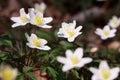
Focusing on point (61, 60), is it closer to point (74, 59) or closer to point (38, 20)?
point (74, 59)

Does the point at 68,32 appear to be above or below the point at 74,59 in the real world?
above

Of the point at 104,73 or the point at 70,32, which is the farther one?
the point at 70,32

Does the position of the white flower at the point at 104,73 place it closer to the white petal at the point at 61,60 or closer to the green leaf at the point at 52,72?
the white petal at the point at 61,60

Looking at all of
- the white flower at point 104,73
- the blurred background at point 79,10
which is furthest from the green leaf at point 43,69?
the blurred background at point 79,10

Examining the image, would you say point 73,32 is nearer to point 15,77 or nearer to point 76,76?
point 76,76

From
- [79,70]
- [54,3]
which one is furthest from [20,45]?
[54,3]

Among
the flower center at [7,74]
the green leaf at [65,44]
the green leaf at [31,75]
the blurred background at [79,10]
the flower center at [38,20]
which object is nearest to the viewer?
the flower center at [7,74]

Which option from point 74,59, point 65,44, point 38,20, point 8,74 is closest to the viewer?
point 8,74

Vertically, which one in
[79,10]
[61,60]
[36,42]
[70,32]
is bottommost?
[61,60]

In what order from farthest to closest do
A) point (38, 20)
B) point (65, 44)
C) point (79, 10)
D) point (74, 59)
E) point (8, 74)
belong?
point (79, 10) < point (65, 44) < point (38, 20) < point (74, 59) < point (8, 74)

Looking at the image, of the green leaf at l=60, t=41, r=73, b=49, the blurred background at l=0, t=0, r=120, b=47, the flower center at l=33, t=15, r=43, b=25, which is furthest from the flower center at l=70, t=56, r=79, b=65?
the blurred background at l=0, t=0, r=120, b=47

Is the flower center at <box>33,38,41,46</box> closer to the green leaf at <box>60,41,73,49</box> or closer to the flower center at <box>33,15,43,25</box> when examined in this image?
the flower center at <box>33,15,43,25</box>

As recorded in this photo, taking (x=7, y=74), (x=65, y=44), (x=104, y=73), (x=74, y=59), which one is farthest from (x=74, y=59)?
(x=65, y=44)
